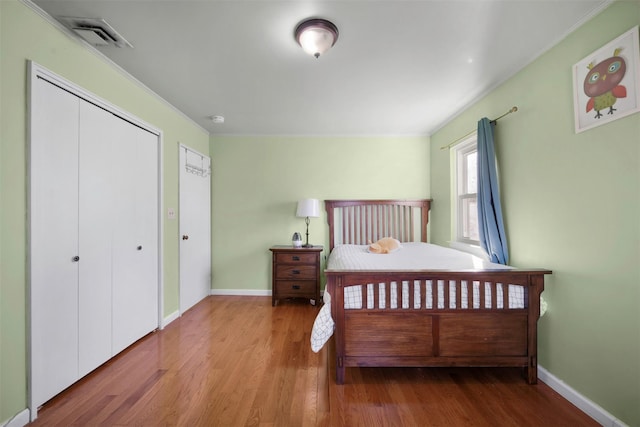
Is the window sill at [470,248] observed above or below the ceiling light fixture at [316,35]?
below

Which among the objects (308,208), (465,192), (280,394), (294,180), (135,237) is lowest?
(280,394)

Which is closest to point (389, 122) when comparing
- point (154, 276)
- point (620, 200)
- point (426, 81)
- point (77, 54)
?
point (426, 81)

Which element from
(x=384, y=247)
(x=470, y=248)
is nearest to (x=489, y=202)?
(x=470, y=248)

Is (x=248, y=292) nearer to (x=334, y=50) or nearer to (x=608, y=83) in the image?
(x=334, y=50)

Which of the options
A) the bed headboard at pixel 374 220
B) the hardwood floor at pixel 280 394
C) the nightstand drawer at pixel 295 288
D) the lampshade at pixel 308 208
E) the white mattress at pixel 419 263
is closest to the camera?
the hardwood floor at pixel 280 394

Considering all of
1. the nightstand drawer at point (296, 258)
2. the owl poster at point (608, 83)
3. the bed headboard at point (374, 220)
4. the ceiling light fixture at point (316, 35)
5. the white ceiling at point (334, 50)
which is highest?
the white ceiling at point (334, 50)

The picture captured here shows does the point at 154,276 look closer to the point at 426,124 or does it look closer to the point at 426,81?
the point at 426,81

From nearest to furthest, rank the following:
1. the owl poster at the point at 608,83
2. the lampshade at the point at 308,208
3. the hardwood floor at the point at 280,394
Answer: the owl poster at the point at 608,83
the hardwood floor at the point at 280,394
the lampshade at the point at 308,208

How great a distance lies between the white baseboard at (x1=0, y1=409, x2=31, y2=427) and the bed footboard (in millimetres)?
1773

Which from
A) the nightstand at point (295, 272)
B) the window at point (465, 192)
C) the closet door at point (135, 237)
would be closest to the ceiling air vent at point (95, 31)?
the closet door at point (135, 237)

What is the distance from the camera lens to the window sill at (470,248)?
250 centimetres

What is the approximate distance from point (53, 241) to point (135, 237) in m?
0.72

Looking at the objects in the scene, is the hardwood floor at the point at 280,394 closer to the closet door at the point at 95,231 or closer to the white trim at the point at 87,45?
the closet door at the point at 95,231

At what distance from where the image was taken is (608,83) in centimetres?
138
